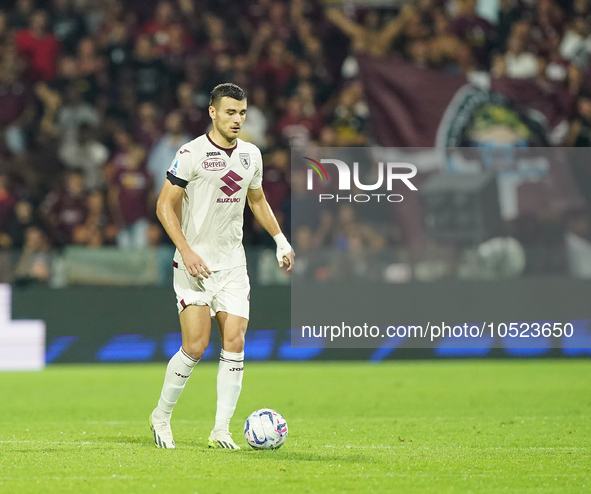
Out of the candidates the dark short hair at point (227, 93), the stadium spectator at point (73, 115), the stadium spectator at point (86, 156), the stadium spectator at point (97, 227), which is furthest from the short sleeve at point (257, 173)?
the stadium spectator at point (73, 115)

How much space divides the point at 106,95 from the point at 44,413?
27.5 feet

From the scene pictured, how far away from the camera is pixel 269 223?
771 centimetres

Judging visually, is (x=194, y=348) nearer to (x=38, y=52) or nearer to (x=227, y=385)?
(x=227, y=385)

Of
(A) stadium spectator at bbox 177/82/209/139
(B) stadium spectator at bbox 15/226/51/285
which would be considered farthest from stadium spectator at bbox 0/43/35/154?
(B) stadium spectator at bbox 15/226/51/285

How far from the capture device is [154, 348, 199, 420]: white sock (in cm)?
740

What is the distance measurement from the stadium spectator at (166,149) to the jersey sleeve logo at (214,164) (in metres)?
8.41

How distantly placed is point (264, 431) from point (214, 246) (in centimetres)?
139

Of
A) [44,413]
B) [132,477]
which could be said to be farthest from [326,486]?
[44,413]

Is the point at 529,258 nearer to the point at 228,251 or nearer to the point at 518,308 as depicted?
the point at 518,308

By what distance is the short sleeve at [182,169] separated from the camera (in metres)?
7.28

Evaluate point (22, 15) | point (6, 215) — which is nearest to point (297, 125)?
point (6, 215)

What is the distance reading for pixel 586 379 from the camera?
12602 millimetres

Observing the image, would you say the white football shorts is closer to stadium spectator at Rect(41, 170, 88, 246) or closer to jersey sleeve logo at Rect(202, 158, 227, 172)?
jersey sleeve logo at Rect(202, 158, 227, 172)

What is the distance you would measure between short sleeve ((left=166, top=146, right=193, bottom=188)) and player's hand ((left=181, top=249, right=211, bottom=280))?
20.8 inches
